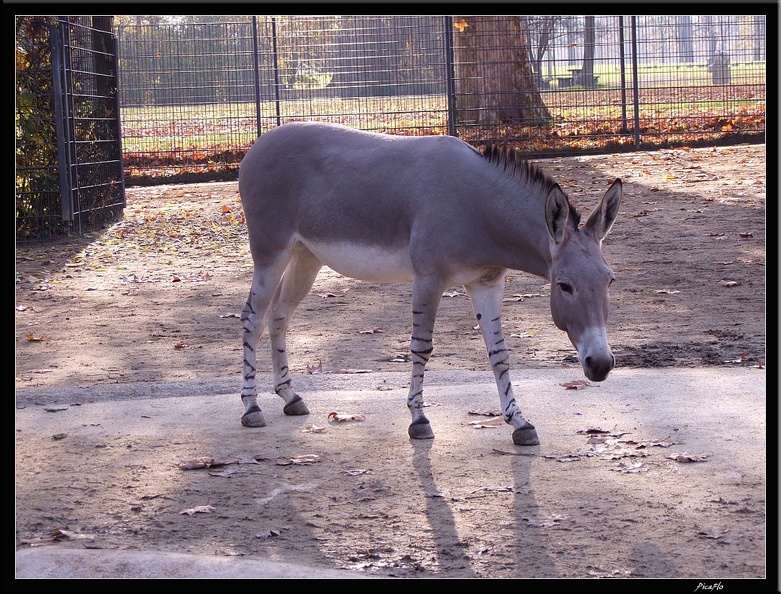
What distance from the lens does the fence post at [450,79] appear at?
58.0 ft

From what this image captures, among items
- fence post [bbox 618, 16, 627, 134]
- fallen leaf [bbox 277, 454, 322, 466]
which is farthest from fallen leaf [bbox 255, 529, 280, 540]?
fence post [bbox 618, 16, 627, 134]

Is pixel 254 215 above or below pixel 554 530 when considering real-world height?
above

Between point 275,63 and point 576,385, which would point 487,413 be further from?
point 275,63

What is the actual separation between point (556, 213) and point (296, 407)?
238cm

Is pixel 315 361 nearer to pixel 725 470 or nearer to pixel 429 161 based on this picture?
pixel 429 161

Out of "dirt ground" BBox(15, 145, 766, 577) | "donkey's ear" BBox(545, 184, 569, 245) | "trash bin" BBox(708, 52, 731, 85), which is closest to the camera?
"dirt ground" BBox(15, 145, 766, 577)

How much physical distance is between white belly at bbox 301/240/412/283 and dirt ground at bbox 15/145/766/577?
1.20 m

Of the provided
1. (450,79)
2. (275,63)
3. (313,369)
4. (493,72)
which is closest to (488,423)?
(313,369)

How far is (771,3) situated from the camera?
475cm

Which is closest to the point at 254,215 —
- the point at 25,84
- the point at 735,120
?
the point at 25,84

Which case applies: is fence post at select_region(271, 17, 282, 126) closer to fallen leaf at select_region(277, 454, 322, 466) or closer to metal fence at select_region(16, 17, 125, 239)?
metal fence at select_region(16, 17, 125, 239)

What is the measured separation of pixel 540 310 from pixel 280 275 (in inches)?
151

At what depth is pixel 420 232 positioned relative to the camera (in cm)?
564

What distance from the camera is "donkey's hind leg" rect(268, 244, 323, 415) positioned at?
645cm
